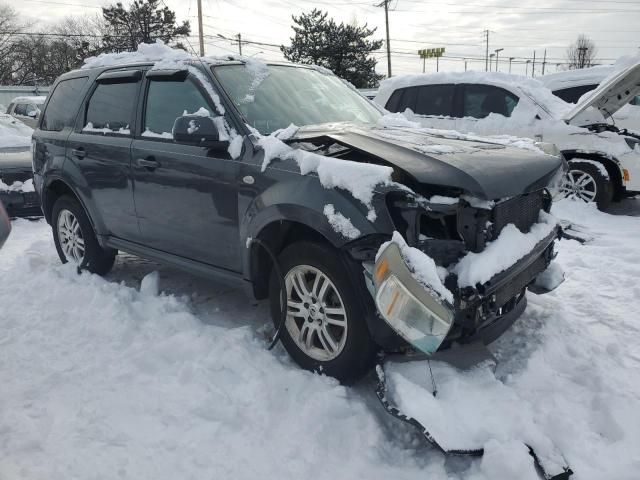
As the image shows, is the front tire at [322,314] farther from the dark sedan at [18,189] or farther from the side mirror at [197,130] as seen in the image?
the dark sedan at [18,189]

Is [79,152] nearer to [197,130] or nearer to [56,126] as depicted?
[56,126]

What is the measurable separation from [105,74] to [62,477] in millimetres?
3399

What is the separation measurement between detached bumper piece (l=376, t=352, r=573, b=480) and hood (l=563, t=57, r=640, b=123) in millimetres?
4416

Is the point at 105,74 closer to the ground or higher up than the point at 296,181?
higher up

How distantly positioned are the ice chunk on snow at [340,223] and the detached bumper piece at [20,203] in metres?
5.66

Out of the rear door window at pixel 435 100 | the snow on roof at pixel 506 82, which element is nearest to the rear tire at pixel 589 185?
the snow on roof at pixel 506 82

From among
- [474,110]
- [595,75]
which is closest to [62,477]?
[474,110]

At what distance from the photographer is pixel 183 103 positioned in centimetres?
371

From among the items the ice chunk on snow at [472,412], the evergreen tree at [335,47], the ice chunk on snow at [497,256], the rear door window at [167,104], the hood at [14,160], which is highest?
the evergreen tree at [335,47]

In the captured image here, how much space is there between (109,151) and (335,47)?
37.0 meters

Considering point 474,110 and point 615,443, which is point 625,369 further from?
point 474,110

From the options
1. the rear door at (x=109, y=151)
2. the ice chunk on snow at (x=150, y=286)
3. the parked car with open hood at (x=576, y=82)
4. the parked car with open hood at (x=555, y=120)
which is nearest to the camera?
the rear door at (x=109, y=151)

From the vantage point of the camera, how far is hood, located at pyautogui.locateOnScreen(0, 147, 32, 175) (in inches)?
276

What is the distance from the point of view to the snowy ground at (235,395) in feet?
7.73
